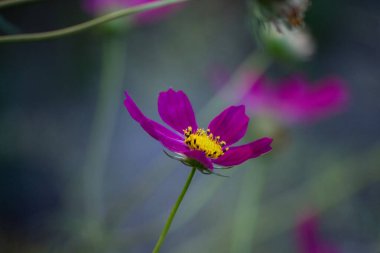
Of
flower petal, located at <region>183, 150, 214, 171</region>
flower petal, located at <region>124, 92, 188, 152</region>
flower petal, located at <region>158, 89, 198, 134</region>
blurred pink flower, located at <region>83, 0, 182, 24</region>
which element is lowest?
flower petal, located at <region>183, 150, 214, 171</region>

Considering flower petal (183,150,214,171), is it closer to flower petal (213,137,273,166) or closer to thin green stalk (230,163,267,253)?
flower petal (213,137,273,166)

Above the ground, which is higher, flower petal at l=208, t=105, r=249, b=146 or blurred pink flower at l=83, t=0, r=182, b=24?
blurred pink flower at l=83, t=0, r=182, b=24

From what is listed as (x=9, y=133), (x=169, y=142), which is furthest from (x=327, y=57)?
(x=169, y=142)

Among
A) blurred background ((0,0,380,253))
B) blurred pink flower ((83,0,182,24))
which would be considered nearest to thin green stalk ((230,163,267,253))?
blurred background ((0,0,380,253))

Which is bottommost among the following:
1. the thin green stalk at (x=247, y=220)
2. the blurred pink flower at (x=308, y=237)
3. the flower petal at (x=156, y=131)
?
the flower petal at (x=156, y=131)

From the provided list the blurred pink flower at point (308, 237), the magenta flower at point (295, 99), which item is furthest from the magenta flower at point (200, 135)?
the magenta flower at point (295, 99)

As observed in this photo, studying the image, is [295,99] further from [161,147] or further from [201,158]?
[161,147]

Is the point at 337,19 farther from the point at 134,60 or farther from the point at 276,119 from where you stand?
the point at 276,119

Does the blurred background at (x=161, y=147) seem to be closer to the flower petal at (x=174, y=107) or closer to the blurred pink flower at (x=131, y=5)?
the blurred pink flower at (x=131, y=5)
